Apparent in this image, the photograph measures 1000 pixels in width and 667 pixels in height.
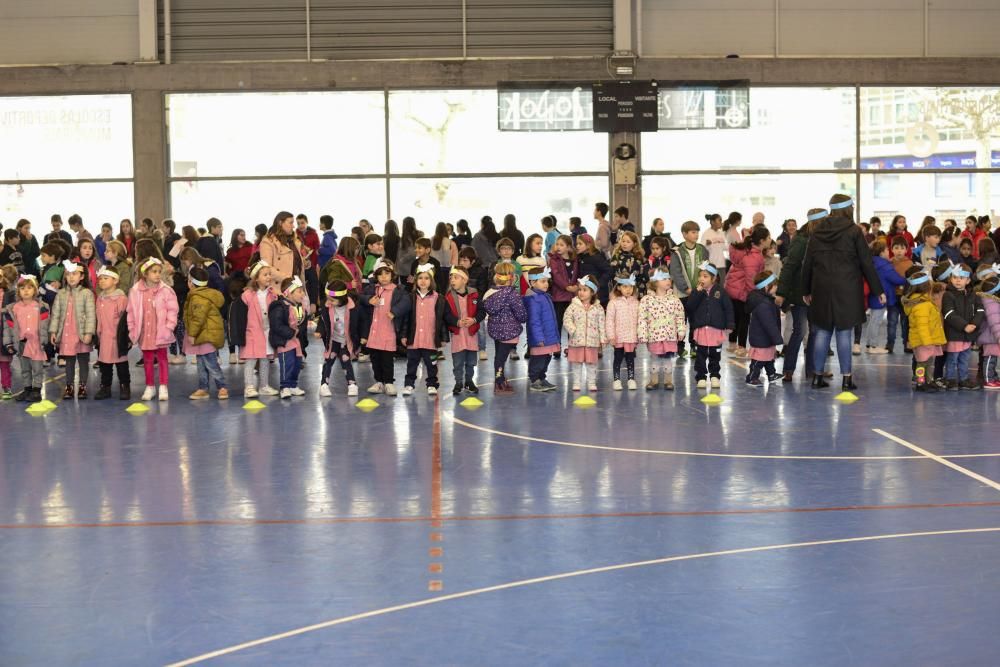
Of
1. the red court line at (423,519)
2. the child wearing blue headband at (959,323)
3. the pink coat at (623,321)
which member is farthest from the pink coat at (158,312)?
Answer: the child wearing blue headband at (959,323)

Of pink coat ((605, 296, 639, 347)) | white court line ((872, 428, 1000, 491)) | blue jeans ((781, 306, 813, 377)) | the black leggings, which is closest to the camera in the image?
white court line ((872, 428, 1000, 491))

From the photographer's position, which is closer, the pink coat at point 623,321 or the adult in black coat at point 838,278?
the adult in black coat at point 838,278

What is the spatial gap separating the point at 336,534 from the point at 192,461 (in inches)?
124

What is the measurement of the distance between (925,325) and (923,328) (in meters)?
0.04

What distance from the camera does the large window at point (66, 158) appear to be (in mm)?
28891

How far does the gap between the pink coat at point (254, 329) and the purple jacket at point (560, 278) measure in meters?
4.29

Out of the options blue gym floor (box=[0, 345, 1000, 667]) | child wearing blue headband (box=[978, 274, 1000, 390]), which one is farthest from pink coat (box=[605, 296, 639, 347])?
child wearing blue headband (box=[978, 274, 1000, 390])

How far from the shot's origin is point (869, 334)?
19.5 meters

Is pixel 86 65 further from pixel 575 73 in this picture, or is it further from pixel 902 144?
pixel 902 144

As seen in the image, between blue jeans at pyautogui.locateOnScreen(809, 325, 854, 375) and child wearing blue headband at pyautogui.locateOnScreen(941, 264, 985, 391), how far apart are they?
1.12 m

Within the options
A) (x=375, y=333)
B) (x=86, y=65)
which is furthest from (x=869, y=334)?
(x=86, y=65)

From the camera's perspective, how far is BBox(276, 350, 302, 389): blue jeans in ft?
50.5

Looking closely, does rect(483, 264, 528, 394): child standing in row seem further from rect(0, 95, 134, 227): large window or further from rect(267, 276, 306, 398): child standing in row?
rect(0, 95, 134, 227): large window

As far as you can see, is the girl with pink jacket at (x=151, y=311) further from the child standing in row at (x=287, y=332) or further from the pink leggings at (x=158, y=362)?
the child standing in row at (x=287, y=332)
